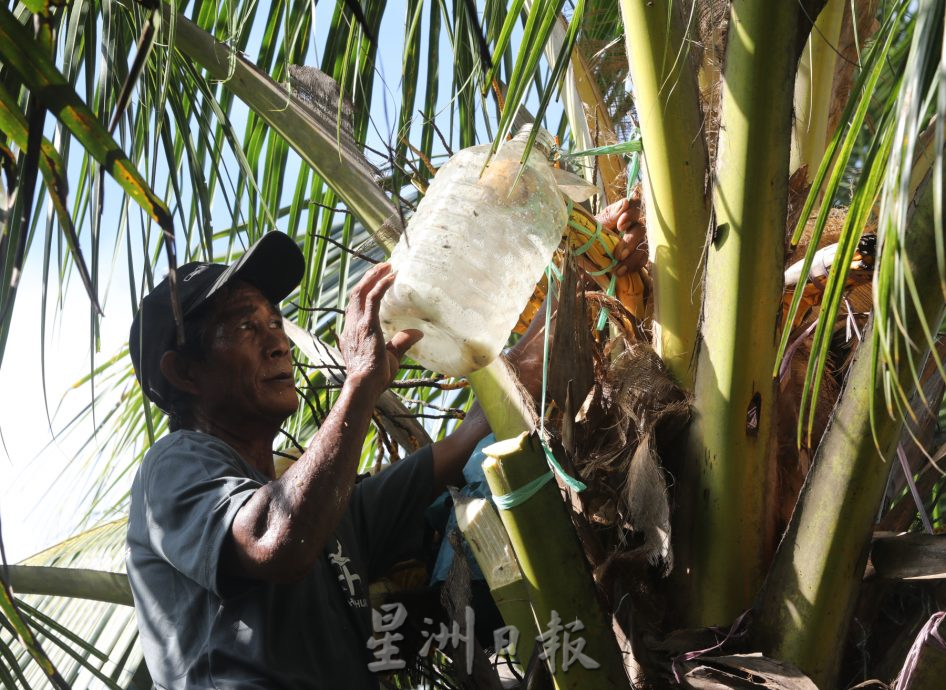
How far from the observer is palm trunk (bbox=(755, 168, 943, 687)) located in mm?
1557

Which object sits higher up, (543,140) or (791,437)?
(543,140)

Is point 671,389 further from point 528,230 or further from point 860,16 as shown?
point 860,16

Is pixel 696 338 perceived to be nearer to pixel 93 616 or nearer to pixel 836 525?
pixel 836 525

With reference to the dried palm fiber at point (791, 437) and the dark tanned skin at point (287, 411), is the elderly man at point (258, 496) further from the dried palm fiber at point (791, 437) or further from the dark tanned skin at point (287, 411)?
the dried palm fiber at point (791, 437)

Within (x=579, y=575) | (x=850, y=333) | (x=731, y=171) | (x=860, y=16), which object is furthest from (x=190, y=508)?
(x=860, y=16)

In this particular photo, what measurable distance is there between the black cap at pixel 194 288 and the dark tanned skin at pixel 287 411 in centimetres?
3

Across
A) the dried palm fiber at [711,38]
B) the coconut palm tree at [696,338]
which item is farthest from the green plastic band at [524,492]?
the dried palm fiber at [711,38]

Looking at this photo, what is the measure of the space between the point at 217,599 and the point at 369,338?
0.51m

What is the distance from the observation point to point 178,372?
2.36 metres

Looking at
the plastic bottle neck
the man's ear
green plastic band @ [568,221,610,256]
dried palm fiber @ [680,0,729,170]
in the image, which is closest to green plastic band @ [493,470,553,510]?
green plastic band @ [568,221,610,256]

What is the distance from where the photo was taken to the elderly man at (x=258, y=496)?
177 cm

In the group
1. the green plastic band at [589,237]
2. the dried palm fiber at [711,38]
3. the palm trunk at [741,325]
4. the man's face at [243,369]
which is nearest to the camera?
the palm trunk at [741,325]

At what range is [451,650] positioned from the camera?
1.99 meters

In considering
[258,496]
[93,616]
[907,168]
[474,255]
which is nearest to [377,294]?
[474,255]
